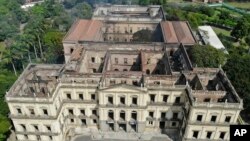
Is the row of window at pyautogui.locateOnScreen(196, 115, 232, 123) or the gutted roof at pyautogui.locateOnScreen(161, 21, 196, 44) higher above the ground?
the gutted roof at pyautogui.locateOnScreen(161, 21, 196, 44)

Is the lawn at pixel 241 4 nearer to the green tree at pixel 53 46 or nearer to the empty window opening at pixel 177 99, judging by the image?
the green tree at pixel 53 46

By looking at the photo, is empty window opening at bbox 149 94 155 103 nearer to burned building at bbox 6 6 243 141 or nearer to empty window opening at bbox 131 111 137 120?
burned building at bbox 6 6 243 141

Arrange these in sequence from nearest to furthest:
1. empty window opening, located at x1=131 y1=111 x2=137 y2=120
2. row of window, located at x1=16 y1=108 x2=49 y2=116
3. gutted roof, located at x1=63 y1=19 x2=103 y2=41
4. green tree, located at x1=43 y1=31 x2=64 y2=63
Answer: row of window, located at x1=16 y1=108 x2=49 y2=116, empty window opening, located at x1=131 y1=111 x2=137 y2=120, gutted roof, located at x1=63 y1=19 x2=103 y2=41, green tree, located at x1=43 y1=31 x2=64 y2=63

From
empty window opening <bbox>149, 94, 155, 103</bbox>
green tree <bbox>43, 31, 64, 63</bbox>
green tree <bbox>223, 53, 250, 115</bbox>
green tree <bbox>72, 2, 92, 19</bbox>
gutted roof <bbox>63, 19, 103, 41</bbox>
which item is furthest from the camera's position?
green tree <bbox>72, 2, 92, 19</bbox>

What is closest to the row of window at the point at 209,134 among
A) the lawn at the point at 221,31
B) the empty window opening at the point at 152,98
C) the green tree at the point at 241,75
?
the empty window opening at the point at 152,98

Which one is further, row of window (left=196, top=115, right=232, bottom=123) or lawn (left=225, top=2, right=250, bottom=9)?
lawn (left=225, top=2, right=250, bottom=9)

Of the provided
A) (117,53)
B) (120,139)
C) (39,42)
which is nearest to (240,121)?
(120,139)

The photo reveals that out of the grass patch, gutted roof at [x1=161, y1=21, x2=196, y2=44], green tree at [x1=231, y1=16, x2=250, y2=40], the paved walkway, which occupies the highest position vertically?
gutted roof at [x1=161, y1=21, x2=196, y2=44]

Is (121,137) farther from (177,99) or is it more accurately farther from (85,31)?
(85,31)

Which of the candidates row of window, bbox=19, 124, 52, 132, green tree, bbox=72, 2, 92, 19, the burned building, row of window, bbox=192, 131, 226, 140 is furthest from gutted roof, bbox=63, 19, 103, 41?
row of window, bbox=192, 131, 226, 140
